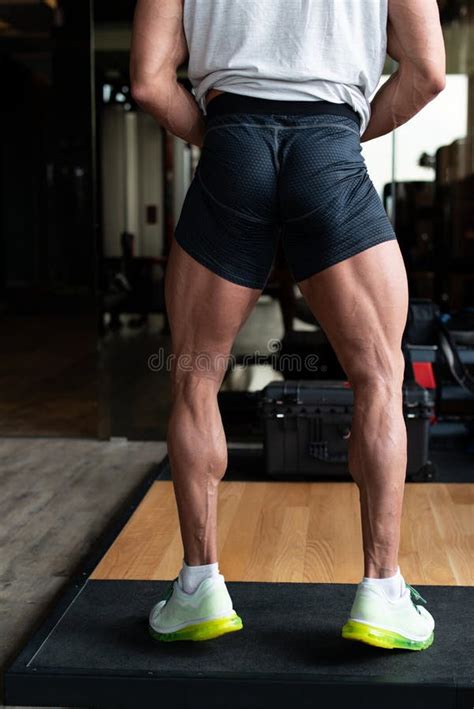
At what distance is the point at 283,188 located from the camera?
1.80 meters

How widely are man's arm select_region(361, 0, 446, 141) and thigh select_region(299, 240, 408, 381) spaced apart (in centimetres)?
28

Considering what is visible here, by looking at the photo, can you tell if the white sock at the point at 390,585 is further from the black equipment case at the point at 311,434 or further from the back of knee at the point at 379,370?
the black equipment case at the point at 311,434


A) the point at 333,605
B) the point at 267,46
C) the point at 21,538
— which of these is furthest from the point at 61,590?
the point at 267,46

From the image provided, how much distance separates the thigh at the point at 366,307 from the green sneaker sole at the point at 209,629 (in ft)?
1.72

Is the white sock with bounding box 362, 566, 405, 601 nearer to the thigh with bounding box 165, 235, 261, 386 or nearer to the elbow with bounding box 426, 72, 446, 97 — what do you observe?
the thigh with bounding box 165, 235, 261, 386

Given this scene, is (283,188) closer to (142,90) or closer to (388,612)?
(142,90)

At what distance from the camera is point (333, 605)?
2.21m

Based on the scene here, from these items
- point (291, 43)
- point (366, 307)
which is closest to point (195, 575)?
point (366, 307)

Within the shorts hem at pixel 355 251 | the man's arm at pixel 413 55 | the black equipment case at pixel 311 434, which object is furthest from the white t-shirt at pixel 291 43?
the black equipment case at pixel 311 434

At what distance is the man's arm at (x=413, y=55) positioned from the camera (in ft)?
5.80

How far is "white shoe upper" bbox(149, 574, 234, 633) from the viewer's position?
191 centimetres

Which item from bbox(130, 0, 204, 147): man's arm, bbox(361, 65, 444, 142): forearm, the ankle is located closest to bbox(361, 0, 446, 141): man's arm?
bbox(361, 65, 444, 142): forearm

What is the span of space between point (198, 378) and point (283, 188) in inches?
15.3

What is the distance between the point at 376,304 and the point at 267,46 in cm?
49
